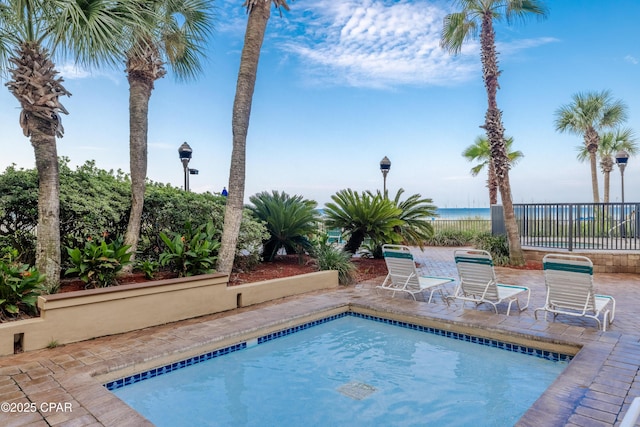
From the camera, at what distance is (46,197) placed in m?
4.89

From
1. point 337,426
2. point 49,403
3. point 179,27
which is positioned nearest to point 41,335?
point 49,403

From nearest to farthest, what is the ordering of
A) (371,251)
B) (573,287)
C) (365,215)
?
(573,287) < (365,215) < (371,251)

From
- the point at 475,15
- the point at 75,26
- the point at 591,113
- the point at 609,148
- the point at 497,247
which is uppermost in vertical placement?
the point at 475,15

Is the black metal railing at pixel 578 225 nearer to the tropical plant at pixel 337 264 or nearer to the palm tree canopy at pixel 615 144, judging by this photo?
the tropical plant at pixel 337 264

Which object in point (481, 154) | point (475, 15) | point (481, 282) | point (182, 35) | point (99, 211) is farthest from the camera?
point (481, 154)

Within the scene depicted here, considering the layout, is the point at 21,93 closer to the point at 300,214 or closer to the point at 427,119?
the point at 300,214

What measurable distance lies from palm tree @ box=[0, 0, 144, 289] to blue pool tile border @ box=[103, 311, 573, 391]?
204 centimetres

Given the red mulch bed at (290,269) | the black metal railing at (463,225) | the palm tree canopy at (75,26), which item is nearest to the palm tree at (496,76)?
the red mulch bed at (290,269)

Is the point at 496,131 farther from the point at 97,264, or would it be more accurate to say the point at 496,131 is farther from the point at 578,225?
the point at 97,264

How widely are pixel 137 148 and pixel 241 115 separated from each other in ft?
5.98

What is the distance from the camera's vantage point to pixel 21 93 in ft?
15.7

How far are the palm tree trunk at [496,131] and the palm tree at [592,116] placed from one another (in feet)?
37.6

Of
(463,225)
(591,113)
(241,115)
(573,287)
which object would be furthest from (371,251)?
(591,113)

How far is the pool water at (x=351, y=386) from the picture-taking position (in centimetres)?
321
